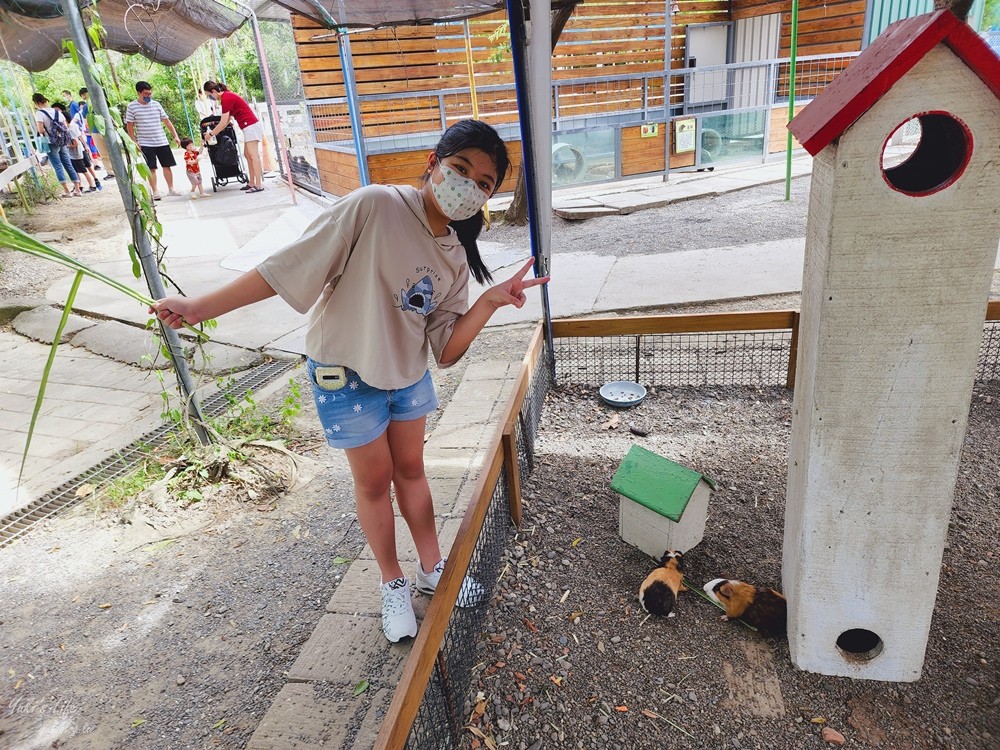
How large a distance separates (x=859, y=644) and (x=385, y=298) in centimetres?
174

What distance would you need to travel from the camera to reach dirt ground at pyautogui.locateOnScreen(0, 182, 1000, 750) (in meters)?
1.77

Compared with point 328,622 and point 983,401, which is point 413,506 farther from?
point 983,401

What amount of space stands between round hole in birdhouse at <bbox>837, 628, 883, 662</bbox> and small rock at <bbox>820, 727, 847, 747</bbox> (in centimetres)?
24

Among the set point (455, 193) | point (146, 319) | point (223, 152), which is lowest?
point (146, 319)

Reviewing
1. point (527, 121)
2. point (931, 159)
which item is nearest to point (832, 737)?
point (931, 159)

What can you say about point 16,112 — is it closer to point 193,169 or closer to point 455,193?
point 193,169

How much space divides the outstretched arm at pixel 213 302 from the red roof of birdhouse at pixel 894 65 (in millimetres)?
1304

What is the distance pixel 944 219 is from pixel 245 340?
177 inches

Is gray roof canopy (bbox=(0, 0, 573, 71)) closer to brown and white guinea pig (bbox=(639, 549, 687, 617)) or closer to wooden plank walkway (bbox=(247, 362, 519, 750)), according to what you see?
wooden plank walkway (bbox=(247, 362, 519, 750))

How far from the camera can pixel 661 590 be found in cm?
205

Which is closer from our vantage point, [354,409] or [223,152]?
[354,409]

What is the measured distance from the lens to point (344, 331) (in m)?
1.66

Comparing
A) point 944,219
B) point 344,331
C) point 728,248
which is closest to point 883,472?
point 944,219

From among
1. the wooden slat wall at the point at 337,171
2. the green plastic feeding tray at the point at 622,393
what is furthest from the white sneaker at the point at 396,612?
the wooden slat wall at the point at 337,171
